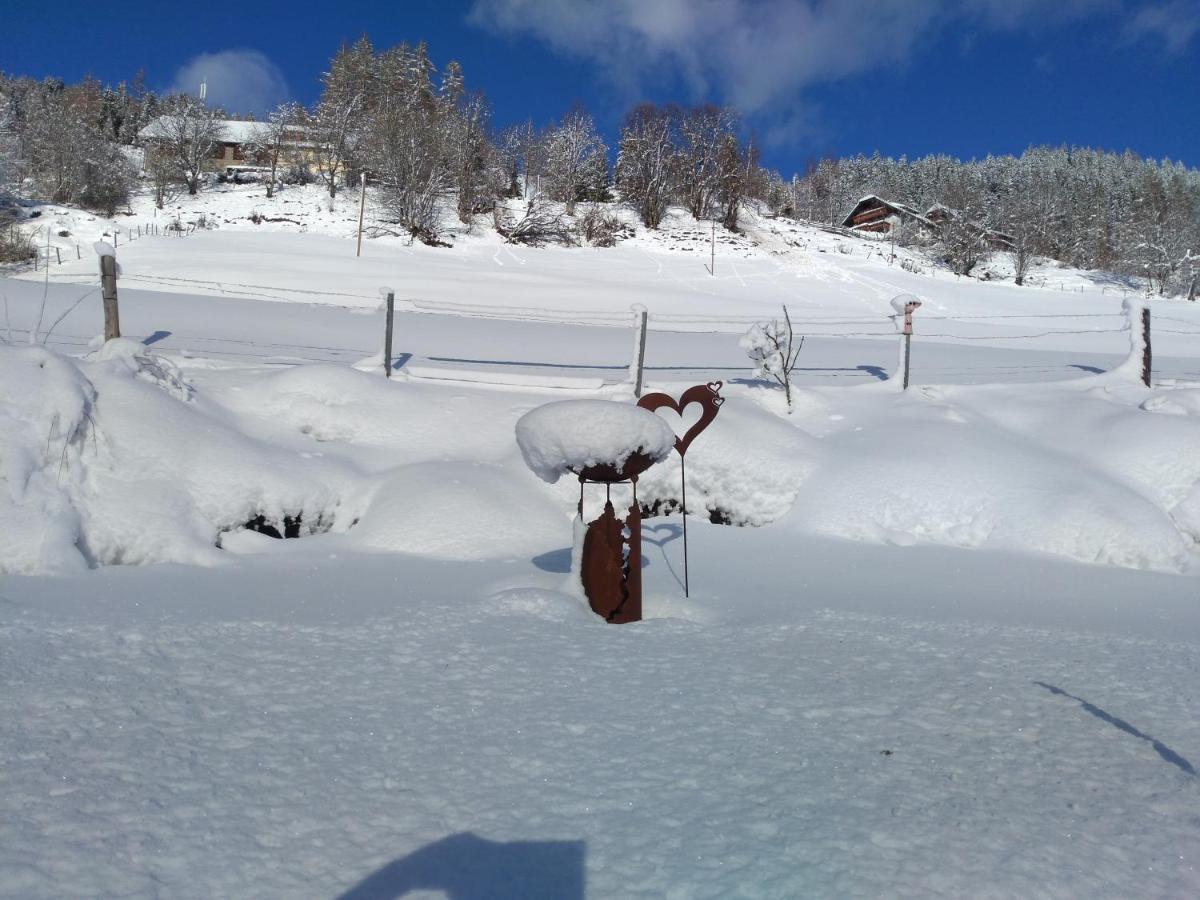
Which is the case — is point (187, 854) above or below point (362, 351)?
below

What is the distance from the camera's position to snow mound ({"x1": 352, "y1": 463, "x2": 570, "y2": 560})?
18.5 feet

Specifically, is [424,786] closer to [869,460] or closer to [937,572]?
[937,572]

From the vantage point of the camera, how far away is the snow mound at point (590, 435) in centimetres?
385

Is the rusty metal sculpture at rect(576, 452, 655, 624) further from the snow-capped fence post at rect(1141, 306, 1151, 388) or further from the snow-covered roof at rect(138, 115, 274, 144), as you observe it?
the snow-covered roof at rect(138, 115, 274, 144)

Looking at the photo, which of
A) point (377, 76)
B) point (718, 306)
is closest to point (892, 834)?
point (718, 306)

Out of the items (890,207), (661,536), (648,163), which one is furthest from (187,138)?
(661,536)

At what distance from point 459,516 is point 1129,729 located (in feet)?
14.5

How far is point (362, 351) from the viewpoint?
13000 millimetres

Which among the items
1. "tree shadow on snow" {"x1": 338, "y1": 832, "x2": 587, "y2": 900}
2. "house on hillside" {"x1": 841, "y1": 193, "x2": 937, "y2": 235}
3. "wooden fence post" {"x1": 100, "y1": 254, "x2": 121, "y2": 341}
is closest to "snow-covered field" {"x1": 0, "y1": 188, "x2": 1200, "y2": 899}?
"tree shadow on snow" {"x1": 338, "y1": 832, "x2": 587, "y2": 900}

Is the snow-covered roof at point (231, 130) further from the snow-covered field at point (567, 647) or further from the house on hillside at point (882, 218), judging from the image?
the snow-covered field at point (567, 647)

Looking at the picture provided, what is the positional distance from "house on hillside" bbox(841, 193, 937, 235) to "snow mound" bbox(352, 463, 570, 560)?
52.8 metres

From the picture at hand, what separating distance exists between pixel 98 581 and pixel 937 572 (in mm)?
5786

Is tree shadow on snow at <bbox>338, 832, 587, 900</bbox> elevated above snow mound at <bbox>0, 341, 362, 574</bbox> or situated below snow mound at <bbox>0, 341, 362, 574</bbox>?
below

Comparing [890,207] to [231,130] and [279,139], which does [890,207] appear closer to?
[279,139]
